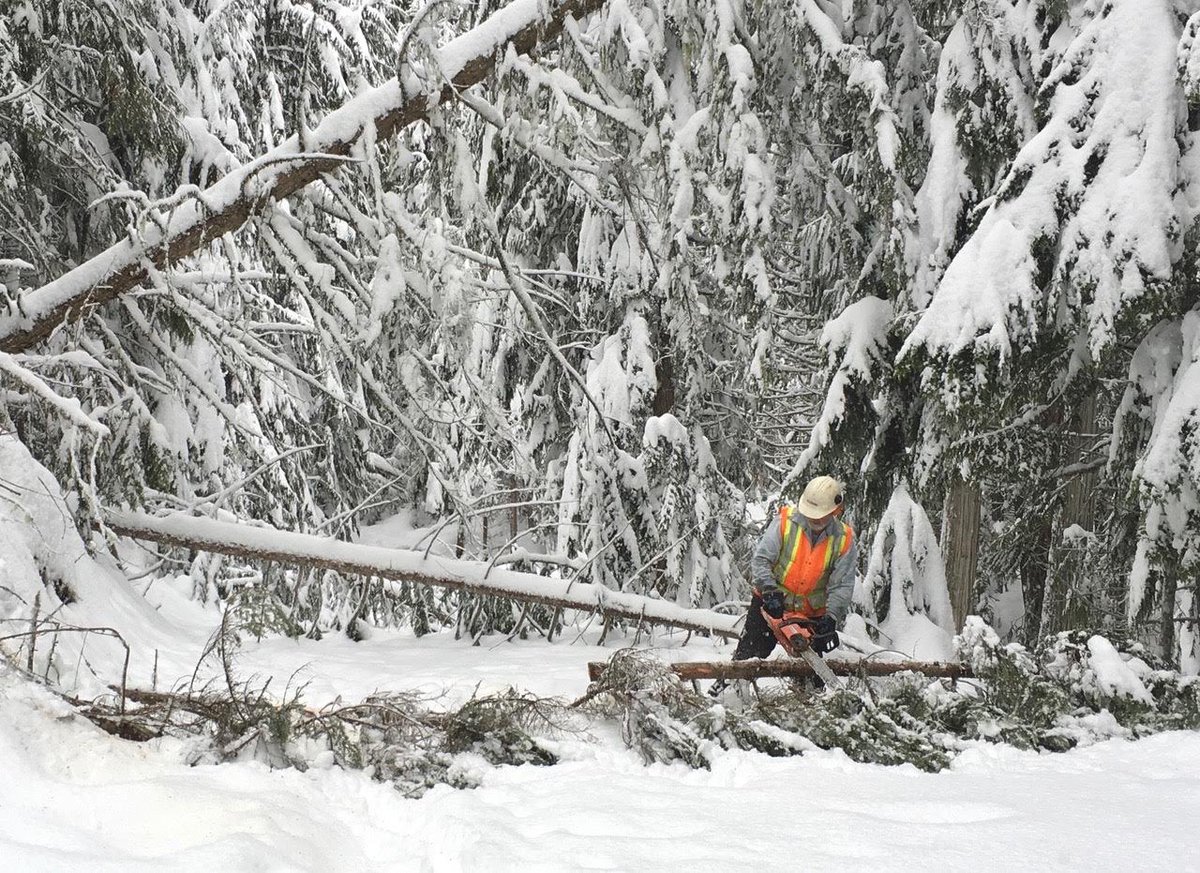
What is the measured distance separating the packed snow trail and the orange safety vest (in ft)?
6.78

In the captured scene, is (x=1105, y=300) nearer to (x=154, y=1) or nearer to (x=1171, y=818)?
(x=1171, y=818)

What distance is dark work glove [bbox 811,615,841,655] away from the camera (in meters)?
5.50

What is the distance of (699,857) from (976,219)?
Answer: 4.65 metres

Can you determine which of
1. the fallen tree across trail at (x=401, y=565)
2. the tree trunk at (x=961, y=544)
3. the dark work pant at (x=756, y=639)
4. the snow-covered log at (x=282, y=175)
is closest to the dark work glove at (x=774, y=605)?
the dark work pant at (x=756, y=639)

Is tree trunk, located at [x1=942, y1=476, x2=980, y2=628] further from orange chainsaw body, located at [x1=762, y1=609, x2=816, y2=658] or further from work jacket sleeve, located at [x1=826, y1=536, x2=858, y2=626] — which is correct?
orange chainsaw body, located at [x1=762, y1=609, x2=816, y2=658]

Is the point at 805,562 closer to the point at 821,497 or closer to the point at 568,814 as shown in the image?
the point at 821,497

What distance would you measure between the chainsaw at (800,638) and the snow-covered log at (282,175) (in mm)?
3574

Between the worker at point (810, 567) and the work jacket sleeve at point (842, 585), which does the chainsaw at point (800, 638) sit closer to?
the worker at point (810, 567)

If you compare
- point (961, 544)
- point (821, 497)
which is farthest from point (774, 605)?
point (961, 544)

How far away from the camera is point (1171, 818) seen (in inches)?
110

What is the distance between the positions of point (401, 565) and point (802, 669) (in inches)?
123

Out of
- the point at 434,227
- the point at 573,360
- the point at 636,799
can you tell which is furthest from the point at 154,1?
the point at 636,799

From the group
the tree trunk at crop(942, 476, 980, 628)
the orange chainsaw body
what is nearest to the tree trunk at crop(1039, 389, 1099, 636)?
the tree trunk at crop(942, 476, 980, 628)

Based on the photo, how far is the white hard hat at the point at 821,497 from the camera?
5.48 metres
